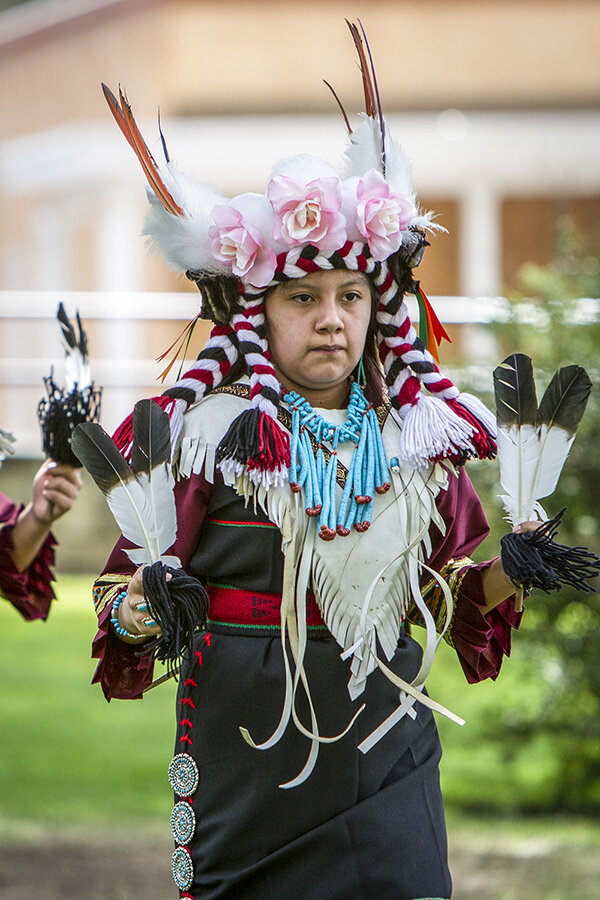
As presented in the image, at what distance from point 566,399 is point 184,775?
1095mm

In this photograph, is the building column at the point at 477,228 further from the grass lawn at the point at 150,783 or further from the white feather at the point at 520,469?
the white feather at the point at 520,469

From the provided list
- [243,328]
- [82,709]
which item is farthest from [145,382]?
[243,328]

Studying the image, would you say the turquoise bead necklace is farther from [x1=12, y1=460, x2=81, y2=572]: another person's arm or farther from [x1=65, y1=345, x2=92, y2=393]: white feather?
[x1=12, y1=460, x2=81, y2=572]: another person's arm

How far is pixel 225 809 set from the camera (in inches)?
98.7

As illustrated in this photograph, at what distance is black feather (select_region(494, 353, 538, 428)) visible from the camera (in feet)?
7.94

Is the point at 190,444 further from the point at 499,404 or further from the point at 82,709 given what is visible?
the point at 82,709

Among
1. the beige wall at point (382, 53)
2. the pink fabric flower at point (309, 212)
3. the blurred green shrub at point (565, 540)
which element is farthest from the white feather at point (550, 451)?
the beige wall at point (382, 53)

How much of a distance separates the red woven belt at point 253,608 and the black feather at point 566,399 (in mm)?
601

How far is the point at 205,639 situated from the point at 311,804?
1.30ft

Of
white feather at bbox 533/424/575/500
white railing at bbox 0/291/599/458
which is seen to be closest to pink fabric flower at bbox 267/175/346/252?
white feather at bbox 533/424/575/500

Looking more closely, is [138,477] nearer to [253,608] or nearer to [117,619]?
[117,619]

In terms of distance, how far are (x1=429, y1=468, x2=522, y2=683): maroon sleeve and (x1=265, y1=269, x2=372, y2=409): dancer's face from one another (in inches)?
14.7

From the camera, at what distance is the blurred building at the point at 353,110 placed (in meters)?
11.8

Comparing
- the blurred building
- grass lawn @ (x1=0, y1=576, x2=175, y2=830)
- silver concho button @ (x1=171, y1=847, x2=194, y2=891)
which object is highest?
the blurred building
